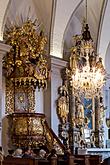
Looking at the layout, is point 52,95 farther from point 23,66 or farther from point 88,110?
point 88,110

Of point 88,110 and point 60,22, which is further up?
point 60,22

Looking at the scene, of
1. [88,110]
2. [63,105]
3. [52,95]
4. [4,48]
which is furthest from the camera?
[88,110]

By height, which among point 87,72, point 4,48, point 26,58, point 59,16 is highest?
point 59,16

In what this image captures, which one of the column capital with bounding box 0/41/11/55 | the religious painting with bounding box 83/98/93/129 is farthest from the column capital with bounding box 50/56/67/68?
the column capital with bounding box 0/41/11/55

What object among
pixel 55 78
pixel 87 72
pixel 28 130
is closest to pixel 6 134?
pixel 28 130

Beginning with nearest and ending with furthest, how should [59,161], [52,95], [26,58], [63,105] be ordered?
[59,161]
[26,58]
[52,95]
[63,105]

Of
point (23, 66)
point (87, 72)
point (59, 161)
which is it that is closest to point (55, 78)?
point (23, 66)

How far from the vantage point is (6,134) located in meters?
13.4

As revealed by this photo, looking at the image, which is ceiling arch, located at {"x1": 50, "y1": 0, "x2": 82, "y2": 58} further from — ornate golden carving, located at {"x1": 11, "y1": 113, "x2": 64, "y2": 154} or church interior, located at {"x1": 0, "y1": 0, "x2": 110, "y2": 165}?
ornate golden carving, located at {"x1": 11, "y1": 113, "x2": 64, "y2": 154}

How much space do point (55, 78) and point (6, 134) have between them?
112 inches

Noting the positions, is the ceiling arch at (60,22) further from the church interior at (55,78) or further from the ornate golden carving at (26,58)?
the ornate golden carving at (26,58)

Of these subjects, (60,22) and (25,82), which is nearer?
(25,82)

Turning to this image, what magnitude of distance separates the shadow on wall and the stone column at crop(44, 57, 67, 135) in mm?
1733

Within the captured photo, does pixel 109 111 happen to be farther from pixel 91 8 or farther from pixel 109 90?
pixel 91 8
